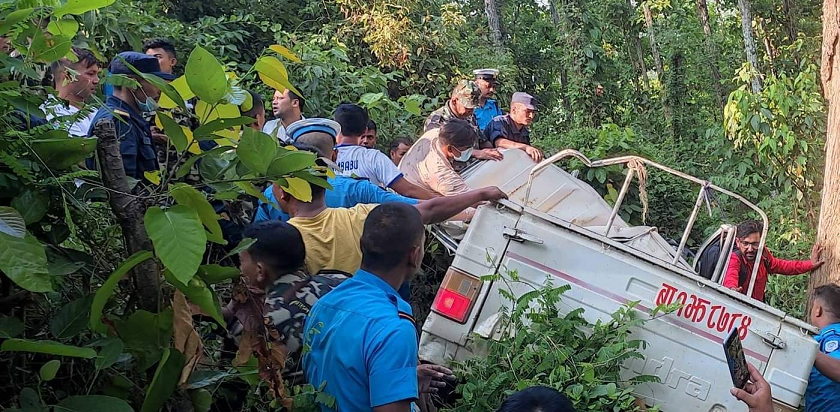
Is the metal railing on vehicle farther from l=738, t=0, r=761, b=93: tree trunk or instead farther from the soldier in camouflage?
l=738, t=0, r=761, b=93: tree trunk

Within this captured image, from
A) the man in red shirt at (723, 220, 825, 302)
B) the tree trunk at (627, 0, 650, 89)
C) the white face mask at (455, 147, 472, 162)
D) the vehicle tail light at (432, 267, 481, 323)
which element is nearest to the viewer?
the vehicle tail light at (432, 267, 481, 323)

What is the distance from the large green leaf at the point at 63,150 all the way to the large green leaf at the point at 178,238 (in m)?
0.23

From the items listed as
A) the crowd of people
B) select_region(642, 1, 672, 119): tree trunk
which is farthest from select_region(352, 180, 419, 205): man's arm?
select_region(642, 1, 672, 119): tree trunk

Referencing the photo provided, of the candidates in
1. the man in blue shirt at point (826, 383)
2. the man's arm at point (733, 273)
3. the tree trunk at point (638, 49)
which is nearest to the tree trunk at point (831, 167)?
the man's arm at point (733, 273)

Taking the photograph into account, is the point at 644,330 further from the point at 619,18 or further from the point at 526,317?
the point at 619,18

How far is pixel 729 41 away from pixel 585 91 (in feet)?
18.6

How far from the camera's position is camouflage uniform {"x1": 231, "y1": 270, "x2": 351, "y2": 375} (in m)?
2.69

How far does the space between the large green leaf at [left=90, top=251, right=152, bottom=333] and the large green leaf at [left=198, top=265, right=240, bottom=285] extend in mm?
119

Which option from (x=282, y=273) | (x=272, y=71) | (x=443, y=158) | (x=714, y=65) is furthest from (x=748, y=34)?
(x=272, y=71)

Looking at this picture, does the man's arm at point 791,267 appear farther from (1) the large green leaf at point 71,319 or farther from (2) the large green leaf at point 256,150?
(1) the large green leaf at point 71,319

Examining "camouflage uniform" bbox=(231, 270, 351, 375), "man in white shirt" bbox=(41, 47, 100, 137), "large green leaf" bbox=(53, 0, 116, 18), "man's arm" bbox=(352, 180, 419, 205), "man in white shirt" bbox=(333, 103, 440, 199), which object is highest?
"man in white shirt" bbox=(333, 103, 440, 199)

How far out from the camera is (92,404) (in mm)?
1556

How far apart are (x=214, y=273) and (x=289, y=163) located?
0.28 m

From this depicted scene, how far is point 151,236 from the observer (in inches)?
59.0
